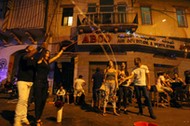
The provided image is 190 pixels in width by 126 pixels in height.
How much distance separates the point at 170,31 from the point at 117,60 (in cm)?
611

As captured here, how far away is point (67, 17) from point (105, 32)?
14.3 feet

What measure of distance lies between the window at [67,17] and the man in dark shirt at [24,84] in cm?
1206

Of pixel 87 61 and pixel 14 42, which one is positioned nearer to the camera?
pixel 87 61

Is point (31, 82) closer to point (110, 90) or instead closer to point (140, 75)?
point (110, 90)

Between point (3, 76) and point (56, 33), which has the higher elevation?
point (56, 33)

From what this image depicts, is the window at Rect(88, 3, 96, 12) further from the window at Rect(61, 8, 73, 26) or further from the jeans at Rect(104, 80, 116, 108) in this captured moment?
the jeans at Rect(104, 80, 116, 108)

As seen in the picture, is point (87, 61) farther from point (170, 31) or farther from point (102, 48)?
point (170, 31)

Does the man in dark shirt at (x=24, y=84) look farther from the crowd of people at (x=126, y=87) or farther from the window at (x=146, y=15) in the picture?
the window at (x=146, y=15)

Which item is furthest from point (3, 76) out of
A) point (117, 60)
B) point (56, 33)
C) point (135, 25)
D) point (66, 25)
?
point (135, 25)

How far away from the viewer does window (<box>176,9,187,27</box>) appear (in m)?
15.4

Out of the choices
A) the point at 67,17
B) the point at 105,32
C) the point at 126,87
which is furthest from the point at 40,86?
the point at 67,17

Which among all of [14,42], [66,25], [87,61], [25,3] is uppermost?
[25,3]

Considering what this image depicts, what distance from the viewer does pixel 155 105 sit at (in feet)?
25.0

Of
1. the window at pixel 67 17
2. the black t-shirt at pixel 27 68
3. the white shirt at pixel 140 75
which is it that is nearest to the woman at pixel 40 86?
the black t-shirt at pixel 27 68
